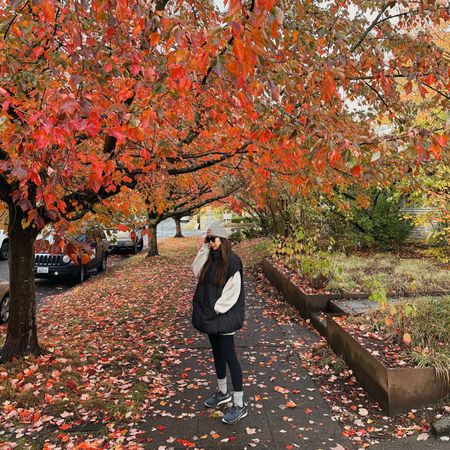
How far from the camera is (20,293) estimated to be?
5379mm

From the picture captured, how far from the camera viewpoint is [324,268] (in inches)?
320

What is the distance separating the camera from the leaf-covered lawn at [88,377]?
386cm

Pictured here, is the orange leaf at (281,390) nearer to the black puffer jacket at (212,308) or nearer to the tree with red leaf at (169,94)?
the black puffer jacket at (212,308)

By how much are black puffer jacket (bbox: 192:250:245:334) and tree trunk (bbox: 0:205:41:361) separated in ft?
8.51

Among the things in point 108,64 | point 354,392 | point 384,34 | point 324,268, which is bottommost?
point 354,392

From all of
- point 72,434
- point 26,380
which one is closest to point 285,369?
point 72,434

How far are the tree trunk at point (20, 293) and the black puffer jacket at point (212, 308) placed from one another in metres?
2.59

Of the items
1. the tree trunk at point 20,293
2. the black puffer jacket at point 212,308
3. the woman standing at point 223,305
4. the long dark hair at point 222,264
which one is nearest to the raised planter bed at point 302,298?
the woman standing at point 223,305

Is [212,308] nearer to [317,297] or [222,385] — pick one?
[222,385]

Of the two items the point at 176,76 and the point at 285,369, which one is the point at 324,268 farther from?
the point at 176,76

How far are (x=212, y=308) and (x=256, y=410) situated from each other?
3.99ft

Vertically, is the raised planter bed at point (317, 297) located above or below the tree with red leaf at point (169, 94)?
below

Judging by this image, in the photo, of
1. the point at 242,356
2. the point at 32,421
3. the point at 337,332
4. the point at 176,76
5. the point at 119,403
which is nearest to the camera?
the point at 176,76

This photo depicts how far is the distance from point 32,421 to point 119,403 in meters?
0.84
